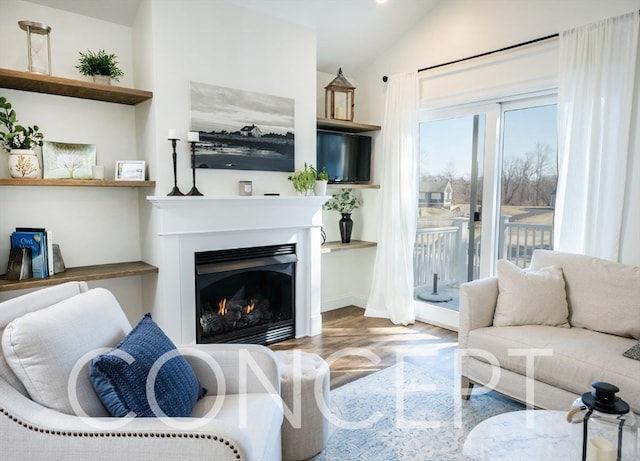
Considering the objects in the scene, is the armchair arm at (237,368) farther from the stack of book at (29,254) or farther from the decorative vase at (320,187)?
the decorative vase at (320,187)

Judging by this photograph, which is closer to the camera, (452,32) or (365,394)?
(365,394)

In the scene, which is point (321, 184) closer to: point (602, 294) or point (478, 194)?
point (478, 194)

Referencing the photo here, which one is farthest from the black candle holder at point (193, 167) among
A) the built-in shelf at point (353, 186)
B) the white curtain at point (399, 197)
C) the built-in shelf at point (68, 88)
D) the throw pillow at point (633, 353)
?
the throw pillow at point (633, 353)

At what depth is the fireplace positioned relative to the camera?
3258 mm

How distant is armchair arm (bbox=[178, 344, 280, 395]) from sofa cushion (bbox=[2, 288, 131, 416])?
0.44m

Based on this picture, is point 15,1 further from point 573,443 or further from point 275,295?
point 573,443

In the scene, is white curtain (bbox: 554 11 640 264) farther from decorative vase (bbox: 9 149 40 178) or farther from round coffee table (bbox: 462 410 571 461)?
decorative vase (bbox: 9 149 40 178)

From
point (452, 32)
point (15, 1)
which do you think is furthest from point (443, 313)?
point (15, 1)

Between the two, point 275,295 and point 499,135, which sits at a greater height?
point 499,135

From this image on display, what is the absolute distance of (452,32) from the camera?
3.75 meters

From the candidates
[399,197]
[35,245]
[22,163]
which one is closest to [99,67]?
[22,163]

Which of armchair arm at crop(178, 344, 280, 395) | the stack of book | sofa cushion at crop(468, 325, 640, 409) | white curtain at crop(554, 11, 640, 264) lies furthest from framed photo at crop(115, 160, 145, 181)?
white curtain at crop(554, 11, 640, 264)

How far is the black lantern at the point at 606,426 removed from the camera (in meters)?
1.26

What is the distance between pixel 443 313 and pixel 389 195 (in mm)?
1270
